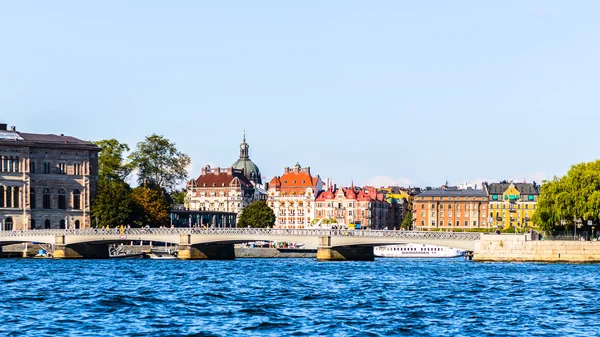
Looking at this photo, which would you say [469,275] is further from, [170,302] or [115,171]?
[115,171]

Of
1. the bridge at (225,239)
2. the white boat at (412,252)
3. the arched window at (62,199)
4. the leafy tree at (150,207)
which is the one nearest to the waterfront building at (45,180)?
the arched window at (62,199)

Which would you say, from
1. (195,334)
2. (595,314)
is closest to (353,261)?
(595,314)

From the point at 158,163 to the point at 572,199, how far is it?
69940 mm

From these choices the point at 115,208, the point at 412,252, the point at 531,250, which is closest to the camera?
the point at 531,250

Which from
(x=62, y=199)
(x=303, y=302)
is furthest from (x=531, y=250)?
(x=62, y=199)

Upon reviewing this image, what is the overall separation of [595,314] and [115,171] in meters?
112

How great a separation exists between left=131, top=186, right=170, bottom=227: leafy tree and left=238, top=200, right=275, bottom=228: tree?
18328mm

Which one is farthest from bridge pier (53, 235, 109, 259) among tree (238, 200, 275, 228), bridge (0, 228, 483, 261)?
tree (238, 200, 275, 228)

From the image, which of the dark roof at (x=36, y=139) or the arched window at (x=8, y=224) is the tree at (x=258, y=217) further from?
the arched window at (x=8, y=224)

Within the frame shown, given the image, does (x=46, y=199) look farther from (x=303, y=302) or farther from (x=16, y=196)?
(x=303, y=302)

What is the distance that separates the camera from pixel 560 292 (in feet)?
210

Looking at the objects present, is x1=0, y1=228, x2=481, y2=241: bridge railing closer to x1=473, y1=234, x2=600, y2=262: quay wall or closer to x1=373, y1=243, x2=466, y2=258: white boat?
x1=473, y1=234, x2=600, y2=262: quay wall

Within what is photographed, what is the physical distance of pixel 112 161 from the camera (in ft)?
512

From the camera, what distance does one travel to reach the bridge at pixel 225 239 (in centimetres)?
10394
